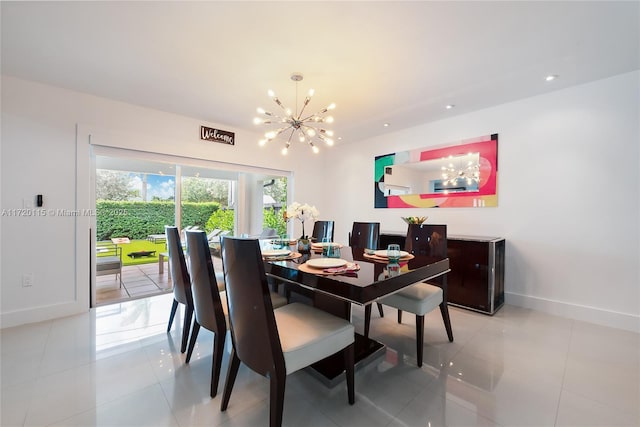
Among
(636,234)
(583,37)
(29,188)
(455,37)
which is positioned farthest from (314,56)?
(636,234)

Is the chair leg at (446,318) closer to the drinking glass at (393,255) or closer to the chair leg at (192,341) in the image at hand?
the drinking glass at (393,255)

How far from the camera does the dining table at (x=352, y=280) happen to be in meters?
1.33

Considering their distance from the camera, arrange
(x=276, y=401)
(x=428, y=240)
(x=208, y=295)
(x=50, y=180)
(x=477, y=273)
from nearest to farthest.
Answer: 1. (x=276, y=401)
2. (x=208, y=295)
3. (x=428, y=240)
4. (x=50, y=180)
5. (x=477, y=273)

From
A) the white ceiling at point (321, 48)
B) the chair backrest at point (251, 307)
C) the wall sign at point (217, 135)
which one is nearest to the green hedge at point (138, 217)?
the wall sign at point (217, 135)

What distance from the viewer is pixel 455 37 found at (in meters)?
2.01

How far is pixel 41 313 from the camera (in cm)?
273

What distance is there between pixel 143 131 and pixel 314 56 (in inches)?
99.2

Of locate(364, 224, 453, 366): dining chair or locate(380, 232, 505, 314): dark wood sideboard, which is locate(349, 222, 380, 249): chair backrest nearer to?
locate(364, 224, 453, 366): dining chair

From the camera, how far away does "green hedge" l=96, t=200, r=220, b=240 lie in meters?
3.24

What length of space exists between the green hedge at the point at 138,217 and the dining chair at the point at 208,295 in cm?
229

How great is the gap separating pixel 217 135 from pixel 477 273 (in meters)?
4.02

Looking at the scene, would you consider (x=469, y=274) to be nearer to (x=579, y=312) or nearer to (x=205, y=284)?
(x=579, y=312)

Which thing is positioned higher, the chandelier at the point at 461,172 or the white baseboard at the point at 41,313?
→ the chandelier at the point at 461,172

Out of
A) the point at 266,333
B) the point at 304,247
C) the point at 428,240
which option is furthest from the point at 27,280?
the point at 428,240
